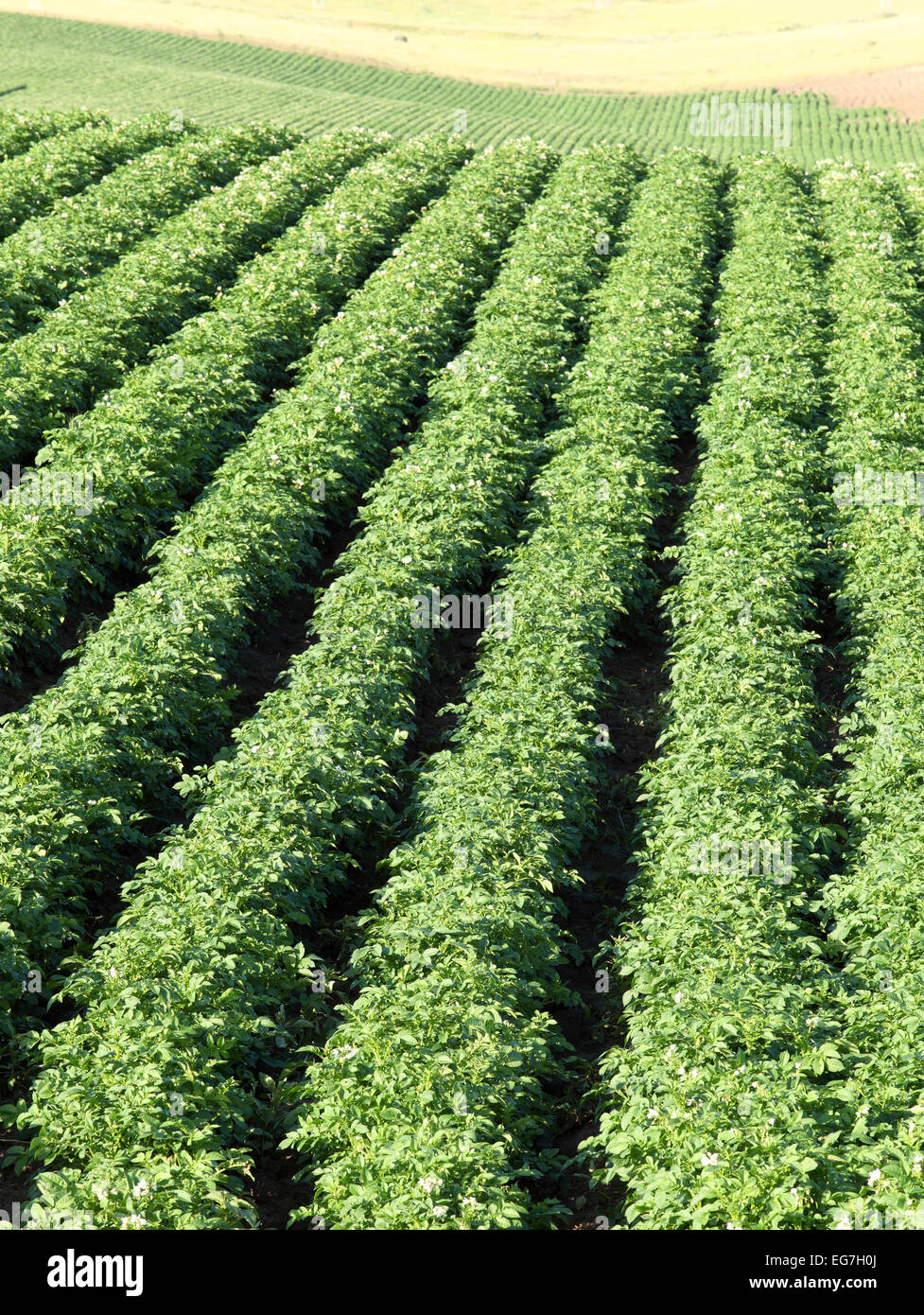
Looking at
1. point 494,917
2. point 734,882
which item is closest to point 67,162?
point 494,917

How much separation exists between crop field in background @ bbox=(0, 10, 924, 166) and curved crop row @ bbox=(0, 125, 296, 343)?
24.6ft

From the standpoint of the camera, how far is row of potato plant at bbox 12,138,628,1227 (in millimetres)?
7332

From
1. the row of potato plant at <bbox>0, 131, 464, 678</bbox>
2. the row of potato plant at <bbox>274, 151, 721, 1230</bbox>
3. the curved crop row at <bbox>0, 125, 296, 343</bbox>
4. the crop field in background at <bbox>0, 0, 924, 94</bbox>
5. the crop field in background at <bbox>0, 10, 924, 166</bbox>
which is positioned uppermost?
the crop field in background at <bbox>0, 0, 924, 94</bbox>

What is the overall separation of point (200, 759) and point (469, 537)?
4346mm

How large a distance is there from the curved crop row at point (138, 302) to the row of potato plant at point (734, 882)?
29.0ft

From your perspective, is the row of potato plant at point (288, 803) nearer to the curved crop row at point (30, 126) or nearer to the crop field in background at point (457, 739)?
the crop field in background at point (457, 739)

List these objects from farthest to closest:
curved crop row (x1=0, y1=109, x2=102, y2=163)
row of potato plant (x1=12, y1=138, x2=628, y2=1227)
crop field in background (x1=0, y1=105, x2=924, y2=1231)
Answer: curved crop row (x1=0, y1=109, x2=102, y2=163), crop field in background (x1=0, y1=105, x2=924, y2=1231), row of potato plant (x1=12, y1=138, x2=628, y2=1227)

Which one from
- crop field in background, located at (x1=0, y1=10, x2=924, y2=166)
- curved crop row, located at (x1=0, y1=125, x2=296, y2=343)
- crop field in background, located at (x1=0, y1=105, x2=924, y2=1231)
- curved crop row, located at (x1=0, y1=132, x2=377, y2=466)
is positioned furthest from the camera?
crop field in background, located at (x1=0, y1=10, x2=924, y2=166)

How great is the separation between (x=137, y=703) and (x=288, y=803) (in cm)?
210

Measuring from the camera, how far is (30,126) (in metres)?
27.4

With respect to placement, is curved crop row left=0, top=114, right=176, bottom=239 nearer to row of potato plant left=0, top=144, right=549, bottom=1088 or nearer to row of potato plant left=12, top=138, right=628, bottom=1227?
row of potato plant left=0, top=144, right=549, bottom=1088

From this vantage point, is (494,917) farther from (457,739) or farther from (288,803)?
(457,739)

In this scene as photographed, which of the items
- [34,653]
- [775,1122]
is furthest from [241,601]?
[775,1122]

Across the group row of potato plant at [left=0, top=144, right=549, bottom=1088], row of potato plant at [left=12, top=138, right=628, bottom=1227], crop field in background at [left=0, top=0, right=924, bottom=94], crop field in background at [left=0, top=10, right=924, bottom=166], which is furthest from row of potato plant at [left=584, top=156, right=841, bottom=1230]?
crop field in background at [left=0, top=0, right=924, bottom=94]
